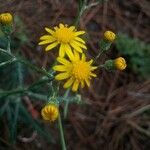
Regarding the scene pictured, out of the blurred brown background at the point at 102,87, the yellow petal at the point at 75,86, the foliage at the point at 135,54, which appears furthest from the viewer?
the foliage at the point at 135,54

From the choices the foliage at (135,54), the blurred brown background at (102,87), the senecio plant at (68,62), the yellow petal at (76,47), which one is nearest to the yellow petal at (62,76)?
the senecio plant at (68,62)

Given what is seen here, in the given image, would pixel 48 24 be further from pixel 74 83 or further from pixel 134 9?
pixel 74 83

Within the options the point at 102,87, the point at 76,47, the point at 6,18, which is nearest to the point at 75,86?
the point at 76,47

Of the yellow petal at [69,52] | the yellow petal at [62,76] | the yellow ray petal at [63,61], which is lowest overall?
the yellow petal at [62,76]

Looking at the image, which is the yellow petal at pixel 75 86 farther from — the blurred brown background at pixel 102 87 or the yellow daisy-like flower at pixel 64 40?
the blurred brown background at pixel 102 87

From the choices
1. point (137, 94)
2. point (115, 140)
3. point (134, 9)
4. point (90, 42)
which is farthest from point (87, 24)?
point (115, 140)

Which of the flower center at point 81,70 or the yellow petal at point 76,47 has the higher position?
the yellow petal at point 76,47
